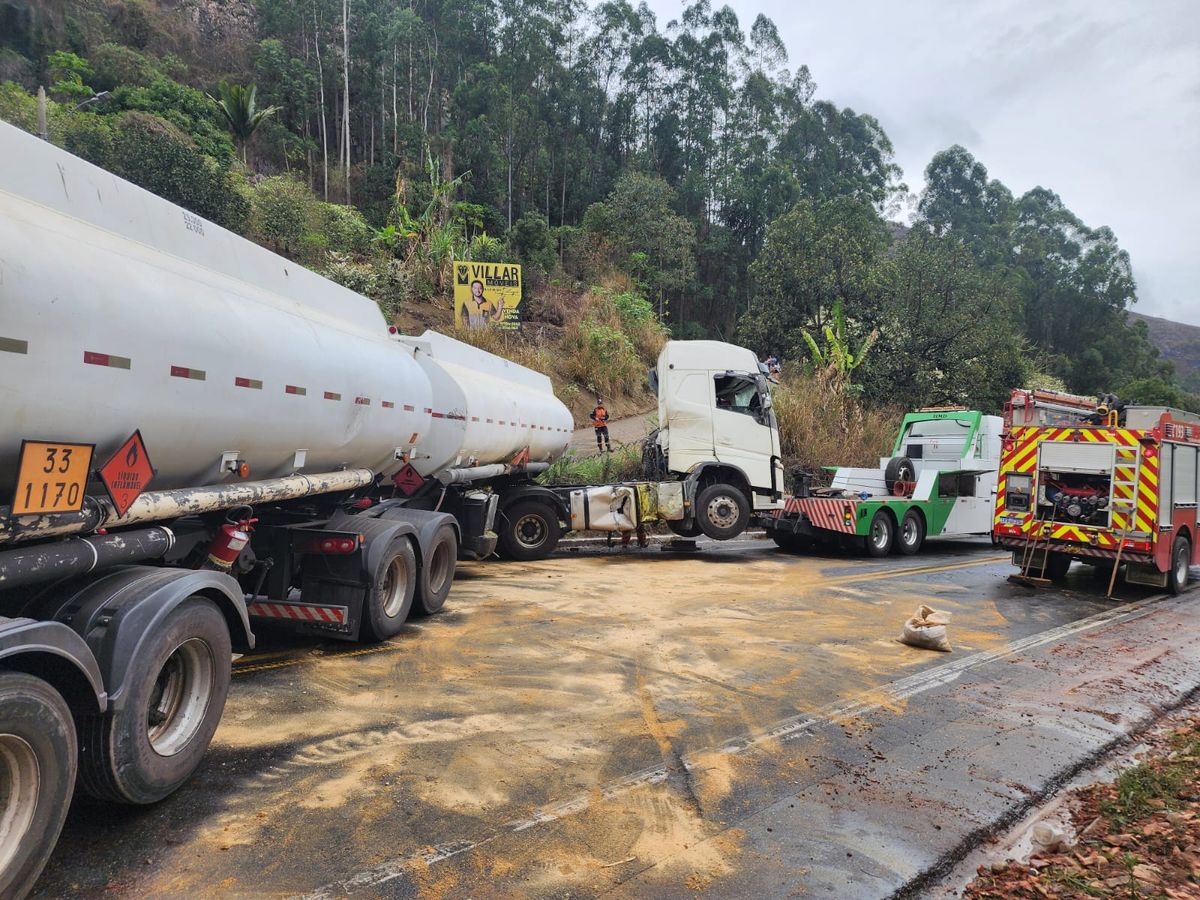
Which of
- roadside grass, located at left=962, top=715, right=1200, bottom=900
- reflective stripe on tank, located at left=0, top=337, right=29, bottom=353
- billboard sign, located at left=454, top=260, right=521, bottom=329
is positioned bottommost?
roadside grass, located at left=962, top=715, right=1200, bottom=900

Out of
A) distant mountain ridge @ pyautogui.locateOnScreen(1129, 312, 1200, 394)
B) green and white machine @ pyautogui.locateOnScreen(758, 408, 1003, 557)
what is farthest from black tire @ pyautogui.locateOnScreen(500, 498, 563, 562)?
distant mountain ridge @ pyautogui.locateOnScreen(1129, 312, 1200, 394)

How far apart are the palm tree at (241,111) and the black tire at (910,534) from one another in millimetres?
32940

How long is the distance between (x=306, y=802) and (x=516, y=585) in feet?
19.3

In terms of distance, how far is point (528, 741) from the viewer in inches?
179

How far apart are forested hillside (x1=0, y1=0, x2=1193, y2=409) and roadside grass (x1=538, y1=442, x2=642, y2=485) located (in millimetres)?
8959

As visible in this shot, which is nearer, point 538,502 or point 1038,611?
point 1038,611

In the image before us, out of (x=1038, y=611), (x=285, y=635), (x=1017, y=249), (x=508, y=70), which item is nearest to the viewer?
(x=285, y=635)

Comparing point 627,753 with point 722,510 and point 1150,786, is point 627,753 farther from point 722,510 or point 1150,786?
point 722,510

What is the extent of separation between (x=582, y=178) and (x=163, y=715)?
1775 inches

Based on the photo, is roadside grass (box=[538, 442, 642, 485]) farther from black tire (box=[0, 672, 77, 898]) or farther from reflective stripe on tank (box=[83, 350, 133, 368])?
black tire (box=[0, 672, 77, 898])

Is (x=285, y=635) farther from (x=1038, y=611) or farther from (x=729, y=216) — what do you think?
(x=729, y=216)

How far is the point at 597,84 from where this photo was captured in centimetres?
4912

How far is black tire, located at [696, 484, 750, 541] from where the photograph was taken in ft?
40.4

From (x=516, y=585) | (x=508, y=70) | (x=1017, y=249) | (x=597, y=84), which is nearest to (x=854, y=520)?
(x=516, y=585)
